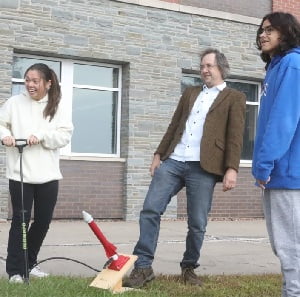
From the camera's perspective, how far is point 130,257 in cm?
509

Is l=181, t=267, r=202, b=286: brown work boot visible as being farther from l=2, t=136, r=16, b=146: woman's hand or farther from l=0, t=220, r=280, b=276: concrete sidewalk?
l=2, t=136, r=16, b=146: woman's hand

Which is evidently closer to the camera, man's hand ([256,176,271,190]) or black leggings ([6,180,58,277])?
man's hand ([256,176,271,190])

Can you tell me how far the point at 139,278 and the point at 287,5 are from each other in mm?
10555

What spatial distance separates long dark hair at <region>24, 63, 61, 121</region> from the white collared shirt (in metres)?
1.11

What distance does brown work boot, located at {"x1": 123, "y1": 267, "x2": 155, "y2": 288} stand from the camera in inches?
205

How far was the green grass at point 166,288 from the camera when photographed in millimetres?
4730

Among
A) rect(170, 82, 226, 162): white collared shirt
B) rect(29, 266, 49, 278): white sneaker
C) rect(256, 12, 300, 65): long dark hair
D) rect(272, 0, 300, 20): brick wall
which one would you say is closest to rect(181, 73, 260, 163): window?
rect(272, 0, 300, 20): brick wall

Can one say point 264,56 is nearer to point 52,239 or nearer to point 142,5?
point 52,239

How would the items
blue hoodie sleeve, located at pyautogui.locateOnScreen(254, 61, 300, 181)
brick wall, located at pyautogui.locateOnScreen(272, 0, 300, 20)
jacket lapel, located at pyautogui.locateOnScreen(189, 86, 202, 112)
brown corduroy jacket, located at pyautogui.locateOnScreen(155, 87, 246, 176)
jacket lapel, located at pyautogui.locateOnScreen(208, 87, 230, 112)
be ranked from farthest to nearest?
brick wall, located at pyautogui.locateOnScreen(272, 0, 300, 20)
jacket lapel, located at pyautogui.locateOnScreen(189, 86, 202, 112)
jacket lapel, located at pyautogui.locateOnScreen(208, 87, 230, 112)
brown corduroy jacket, located at pyautogui.locateOnScreen(155, 87, 246, 176)
blue hoodie sleeve, located at pyautogui.locateOnScreen(254, 61, 300, 181)

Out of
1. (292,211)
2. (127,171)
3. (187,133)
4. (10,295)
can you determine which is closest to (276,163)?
(292,211)

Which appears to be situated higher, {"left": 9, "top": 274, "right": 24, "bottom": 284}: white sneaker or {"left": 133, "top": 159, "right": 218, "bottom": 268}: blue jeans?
{"left": 133, "top": 159, "right": 218, "bottom": 268}: blue jeans

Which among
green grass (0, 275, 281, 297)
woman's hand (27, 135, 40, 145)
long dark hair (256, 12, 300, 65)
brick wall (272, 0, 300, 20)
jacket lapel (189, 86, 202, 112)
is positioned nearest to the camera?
long dark hair (256, 12, 300, 65)

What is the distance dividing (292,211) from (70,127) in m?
2.29

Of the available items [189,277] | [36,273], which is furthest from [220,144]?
[36,273]
